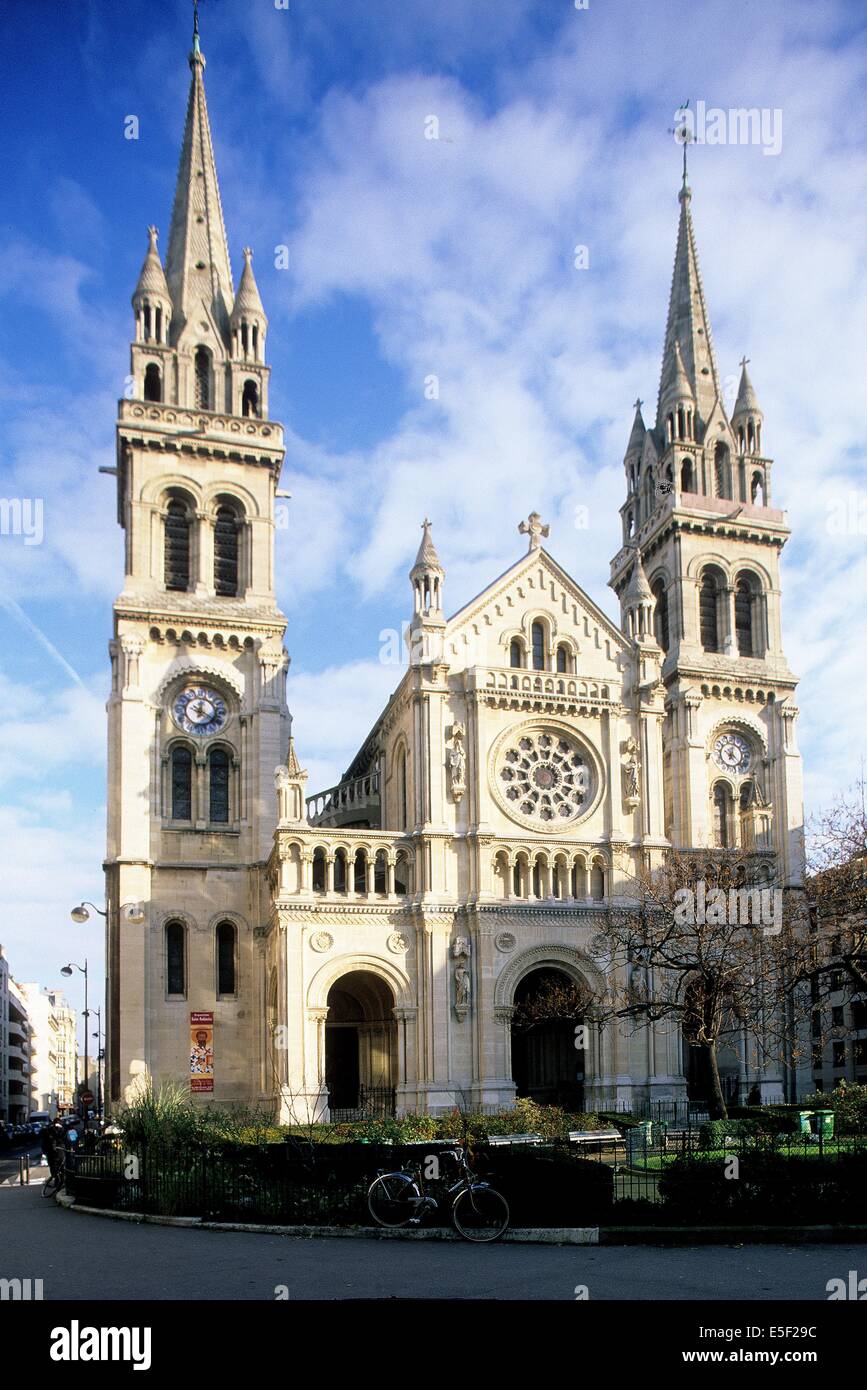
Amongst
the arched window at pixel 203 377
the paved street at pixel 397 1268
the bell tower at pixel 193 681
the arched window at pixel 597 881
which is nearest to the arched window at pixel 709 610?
the arched window at pixel 597 881

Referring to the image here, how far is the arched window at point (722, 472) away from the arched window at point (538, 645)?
1357 centimetres

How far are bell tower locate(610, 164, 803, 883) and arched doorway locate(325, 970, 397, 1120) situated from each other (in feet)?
45.4

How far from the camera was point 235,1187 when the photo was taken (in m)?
20.7

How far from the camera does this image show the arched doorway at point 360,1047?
47.3 m

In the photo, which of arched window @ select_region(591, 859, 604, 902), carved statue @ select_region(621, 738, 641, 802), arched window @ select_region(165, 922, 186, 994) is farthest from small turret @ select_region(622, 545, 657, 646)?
arched window @ select_region(165, 922, 186, 994)

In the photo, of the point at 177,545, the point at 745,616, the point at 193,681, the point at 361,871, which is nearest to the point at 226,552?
the point at 177,545

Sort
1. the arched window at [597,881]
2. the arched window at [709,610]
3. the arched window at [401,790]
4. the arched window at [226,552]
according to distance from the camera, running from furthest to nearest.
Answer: the arched window at [709,610] < the arched window at [226,552] < the arched window at [401,790] < the arched window at [597,881]

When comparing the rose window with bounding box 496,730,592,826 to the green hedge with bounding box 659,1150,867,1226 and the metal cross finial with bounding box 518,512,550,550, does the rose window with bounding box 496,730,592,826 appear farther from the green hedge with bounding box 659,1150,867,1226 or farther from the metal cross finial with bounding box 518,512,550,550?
the green hedge with bounding box 659,1150,867,1226

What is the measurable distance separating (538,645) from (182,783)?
48.8ft

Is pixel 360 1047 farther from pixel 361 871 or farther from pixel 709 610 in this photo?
pixel 709 610

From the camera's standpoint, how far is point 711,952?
41.6 metres

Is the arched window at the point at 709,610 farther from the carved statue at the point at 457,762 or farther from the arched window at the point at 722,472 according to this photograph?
the carved statue at the point at 457,762

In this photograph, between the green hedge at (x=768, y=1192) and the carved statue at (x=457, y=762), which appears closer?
the green hedge at (x=768, y=1192)
